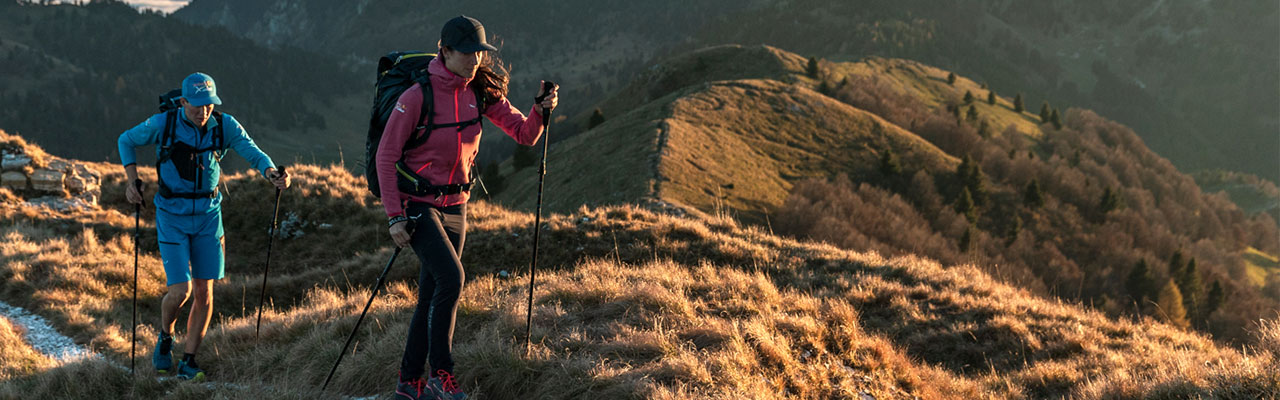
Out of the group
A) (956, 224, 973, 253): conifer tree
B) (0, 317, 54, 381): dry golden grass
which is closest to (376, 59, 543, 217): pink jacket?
(0, 317, 54, 381): dry golden grass

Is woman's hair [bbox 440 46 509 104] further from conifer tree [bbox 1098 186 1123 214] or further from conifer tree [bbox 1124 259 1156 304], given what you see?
conifer tree [bbox 1098 186 1123 214]

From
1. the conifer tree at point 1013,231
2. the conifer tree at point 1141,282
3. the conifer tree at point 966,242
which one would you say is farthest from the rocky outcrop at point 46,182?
the conifer tree at point 1141,282

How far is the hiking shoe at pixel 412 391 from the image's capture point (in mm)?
4312

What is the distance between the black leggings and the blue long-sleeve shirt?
2407 mm

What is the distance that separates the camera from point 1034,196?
6450 cm

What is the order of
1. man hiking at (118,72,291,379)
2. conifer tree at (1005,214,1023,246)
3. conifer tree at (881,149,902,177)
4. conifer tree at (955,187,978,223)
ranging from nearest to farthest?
1. man hiking at (118,72,291,379)
2. conifer tree at (881,149,902,177)
3. conifer tree at (955,187,978,223)
4. conifer tree at (1005,214,1023,246)

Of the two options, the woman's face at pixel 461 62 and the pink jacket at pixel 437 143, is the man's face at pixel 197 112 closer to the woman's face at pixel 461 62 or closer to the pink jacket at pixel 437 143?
the pink jacket at pixel 437 143

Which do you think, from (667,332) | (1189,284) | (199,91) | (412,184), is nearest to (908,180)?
(1189,284)

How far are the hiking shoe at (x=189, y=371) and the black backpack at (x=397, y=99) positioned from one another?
2690mm

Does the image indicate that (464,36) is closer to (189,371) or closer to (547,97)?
(547,97)

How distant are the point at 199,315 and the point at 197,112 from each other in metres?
1.79

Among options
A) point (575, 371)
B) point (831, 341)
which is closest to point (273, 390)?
point (575, 371)

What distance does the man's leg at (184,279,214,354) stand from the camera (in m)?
5.89

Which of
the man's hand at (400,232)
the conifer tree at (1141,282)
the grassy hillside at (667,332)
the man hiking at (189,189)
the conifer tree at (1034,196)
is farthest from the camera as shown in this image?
the conifer tree at (1034,196)
